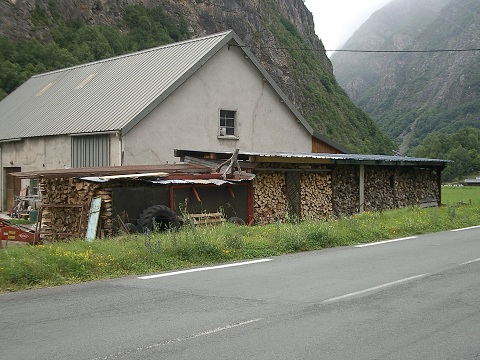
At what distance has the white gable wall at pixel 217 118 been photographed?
24.5 meters

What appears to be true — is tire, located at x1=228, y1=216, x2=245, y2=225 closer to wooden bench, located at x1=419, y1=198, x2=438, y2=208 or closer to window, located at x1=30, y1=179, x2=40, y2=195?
window, located at x1=30, y1=179, x2=40, y2=195

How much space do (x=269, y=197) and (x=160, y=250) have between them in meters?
10.9

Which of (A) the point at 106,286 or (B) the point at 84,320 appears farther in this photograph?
(A) the point at 106,286

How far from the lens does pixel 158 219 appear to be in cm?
1741

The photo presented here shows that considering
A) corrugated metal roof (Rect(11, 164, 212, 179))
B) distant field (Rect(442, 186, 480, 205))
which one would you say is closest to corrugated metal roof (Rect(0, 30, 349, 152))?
corrugated metal roof (Rect(11, 164, 212, 179))

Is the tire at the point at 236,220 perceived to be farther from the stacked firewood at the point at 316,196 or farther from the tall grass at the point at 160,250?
the stacked firewood at the point at 316,196

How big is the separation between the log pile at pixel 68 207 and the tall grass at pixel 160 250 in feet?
10.5

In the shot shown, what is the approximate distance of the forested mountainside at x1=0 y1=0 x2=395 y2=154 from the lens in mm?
52562

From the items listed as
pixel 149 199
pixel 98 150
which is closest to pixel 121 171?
pixel 149 199

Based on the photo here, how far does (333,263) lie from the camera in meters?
12.3

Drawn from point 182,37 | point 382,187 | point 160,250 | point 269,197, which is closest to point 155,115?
point 269,197

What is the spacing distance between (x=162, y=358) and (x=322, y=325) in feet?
6.89

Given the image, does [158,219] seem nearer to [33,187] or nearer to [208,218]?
[208,218]

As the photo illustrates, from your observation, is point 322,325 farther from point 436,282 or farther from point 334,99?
point 334,99
